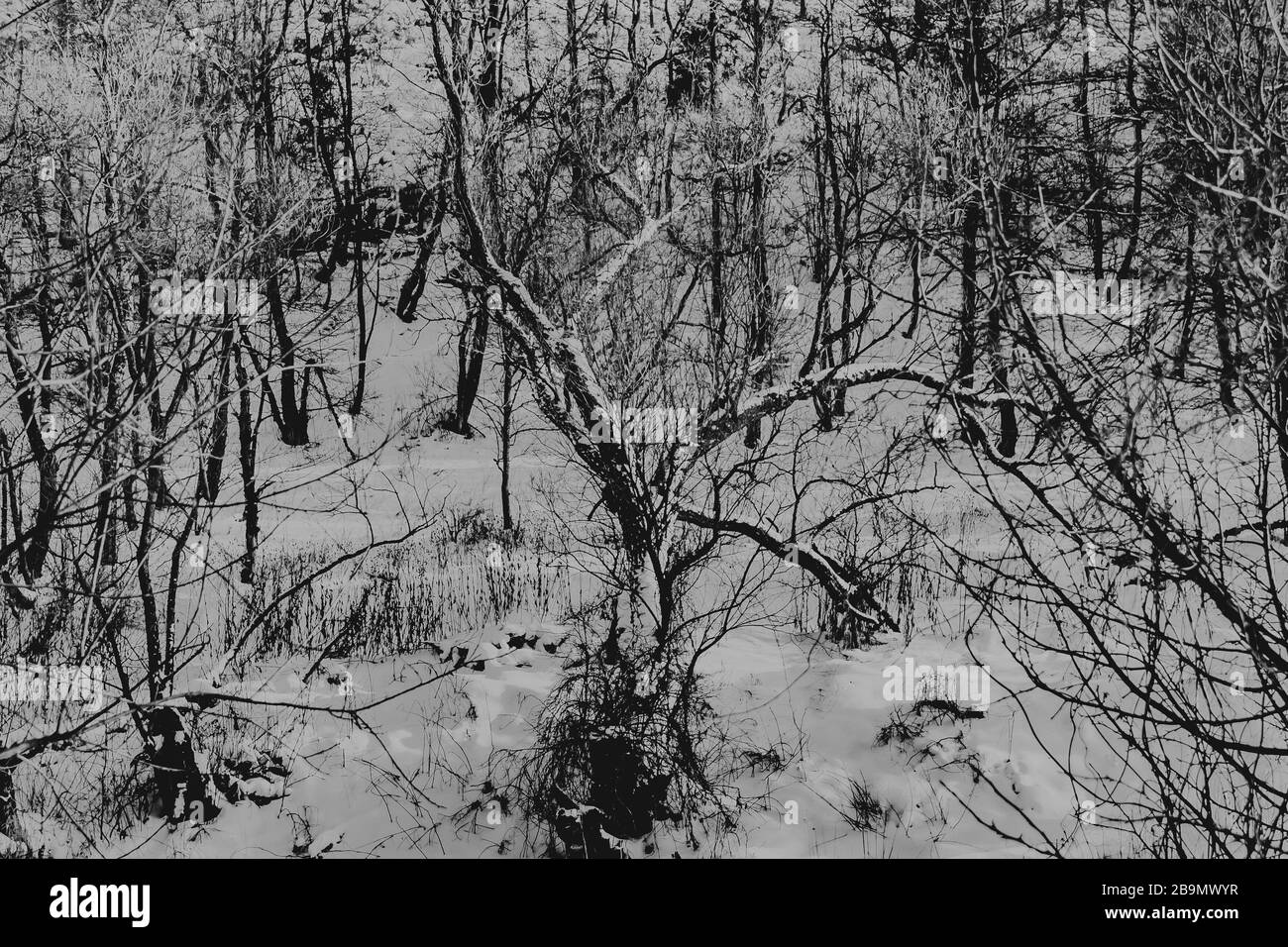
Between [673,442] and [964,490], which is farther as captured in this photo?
[964,490]

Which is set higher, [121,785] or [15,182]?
[15,182]

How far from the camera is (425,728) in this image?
249 inches

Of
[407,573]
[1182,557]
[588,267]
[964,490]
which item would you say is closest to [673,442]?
[1182,557]

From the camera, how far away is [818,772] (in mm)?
5742

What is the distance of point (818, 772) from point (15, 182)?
9.41 metres

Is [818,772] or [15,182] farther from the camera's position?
[15,182]

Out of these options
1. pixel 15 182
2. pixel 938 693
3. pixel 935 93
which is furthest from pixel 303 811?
pixel 935 93

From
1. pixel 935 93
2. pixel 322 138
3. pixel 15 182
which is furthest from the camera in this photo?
pixel 322 138

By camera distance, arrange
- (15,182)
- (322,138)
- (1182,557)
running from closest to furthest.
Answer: (1182,557), (15,182), (322,138)

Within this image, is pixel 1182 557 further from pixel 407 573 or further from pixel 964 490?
pixel 964 490
